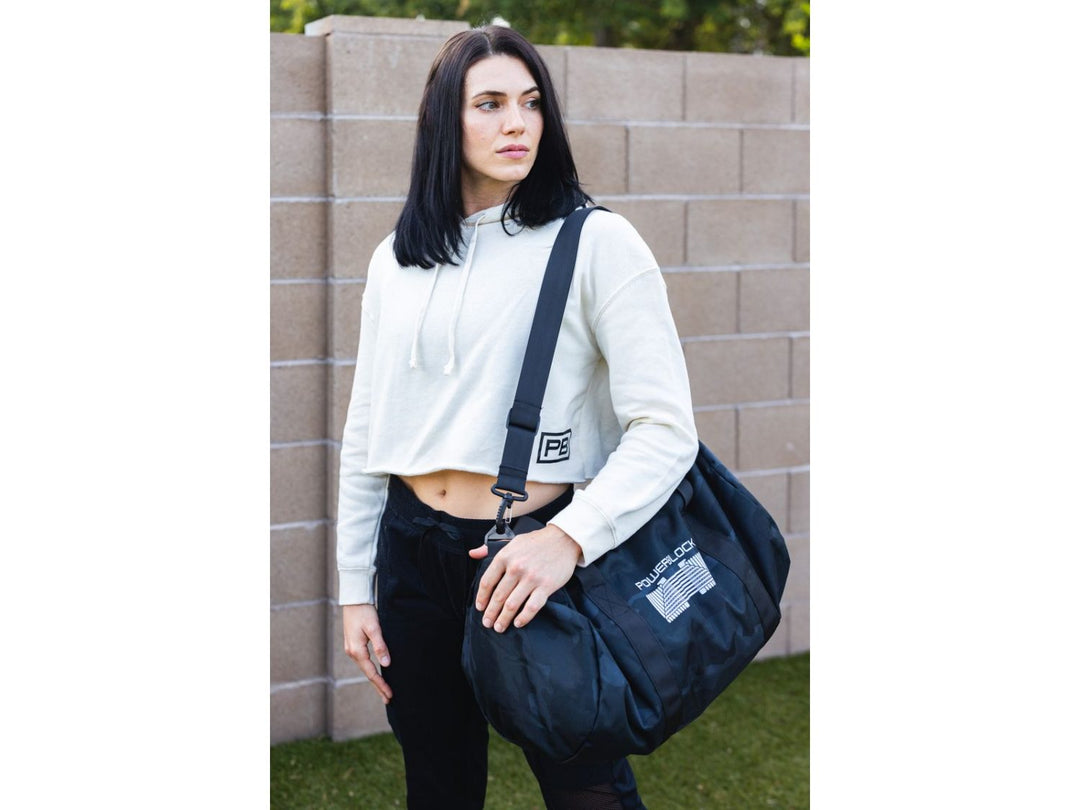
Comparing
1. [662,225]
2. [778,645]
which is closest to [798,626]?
[778,645]

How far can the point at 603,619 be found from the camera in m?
1.48

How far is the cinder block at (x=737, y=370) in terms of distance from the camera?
10.9 feet

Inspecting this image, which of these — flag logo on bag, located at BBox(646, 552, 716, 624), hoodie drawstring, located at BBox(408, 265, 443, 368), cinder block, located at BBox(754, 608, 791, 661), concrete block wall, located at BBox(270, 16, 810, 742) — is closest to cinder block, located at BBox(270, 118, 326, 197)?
concrete block wall, located at BBox(270, 16, 810, 742)

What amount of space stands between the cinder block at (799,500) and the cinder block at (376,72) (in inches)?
63.6

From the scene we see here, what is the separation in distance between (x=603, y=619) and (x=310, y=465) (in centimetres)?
157

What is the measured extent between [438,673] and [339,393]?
1.23 meters

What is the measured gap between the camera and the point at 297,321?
2830mm

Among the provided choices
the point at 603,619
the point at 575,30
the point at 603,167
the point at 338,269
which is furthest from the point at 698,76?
the point at 575,30

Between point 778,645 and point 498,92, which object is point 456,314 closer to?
point 498,92

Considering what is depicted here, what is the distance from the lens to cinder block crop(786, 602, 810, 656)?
3.63 meters

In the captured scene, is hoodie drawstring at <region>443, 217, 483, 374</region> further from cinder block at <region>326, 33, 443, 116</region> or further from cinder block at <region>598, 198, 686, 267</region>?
cinder block at <region>598, 198, 686, 267</region>

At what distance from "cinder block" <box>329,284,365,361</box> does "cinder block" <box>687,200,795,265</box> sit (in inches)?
38.9
